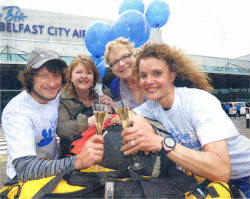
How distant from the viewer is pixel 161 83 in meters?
1.88

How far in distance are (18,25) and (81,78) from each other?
873 inches

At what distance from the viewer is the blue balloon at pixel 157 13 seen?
5.01 m

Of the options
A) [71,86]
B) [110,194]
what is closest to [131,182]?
[110,194]

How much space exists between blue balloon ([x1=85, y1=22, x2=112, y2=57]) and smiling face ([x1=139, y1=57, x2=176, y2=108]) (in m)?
2.54

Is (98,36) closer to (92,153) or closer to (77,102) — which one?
(77,102)

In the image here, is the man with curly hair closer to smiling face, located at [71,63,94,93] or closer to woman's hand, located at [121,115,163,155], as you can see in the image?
woman's hand, located at [121,115,163,155]

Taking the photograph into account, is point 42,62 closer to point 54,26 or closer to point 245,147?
point 245,147

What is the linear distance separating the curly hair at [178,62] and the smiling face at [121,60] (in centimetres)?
85

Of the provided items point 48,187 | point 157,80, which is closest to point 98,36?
point 157,80

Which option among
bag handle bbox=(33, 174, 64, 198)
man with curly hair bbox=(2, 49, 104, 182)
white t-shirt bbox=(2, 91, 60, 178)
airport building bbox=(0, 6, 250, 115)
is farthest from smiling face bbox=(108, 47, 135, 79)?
airport building bbox=(0, 6, 250, 115)

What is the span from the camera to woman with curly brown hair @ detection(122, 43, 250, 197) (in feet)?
4.61

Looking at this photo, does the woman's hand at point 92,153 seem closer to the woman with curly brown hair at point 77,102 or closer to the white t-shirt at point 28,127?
the white t-shirt at point 28,127

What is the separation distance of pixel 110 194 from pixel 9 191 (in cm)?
92

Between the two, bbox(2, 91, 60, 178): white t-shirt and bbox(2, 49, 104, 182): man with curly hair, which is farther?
bbox(2, 91, 60, 178): white t-shirt
